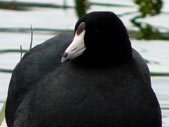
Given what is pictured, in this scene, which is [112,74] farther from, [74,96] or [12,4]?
[12,4]

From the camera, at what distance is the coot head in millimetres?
7090

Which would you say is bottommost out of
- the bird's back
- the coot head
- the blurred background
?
the blurred background

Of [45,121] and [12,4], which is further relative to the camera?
[12,4]

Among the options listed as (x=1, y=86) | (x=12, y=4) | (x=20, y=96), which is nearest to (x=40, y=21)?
(x=12, y=4)

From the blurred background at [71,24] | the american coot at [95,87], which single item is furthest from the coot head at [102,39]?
the blurred background at [71,24]

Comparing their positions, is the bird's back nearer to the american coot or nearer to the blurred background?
the american coot

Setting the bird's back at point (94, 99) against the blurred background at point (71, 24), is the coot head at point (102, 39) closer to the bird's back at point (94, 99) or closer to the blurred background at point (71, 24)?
the bird's back at point (94, 99)

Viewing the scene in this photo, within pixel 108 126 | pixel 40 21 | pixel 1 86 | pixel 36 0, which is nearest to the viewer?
pixel 108 126

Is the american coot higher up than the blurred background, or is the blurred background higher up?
the american coot

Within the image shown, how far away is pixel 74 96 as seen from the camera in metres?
7.05

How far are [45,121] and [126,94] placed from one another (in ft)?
1.86

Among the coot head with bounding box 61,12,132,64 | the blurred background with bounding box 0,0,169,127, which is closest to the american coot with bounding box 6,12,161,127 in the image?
the coot head with bounding box 61,12,132,64

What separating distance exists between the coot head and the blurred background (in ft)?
7.46

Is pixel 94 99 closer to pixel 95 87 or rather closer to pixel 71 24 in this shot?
pixel 95 87
